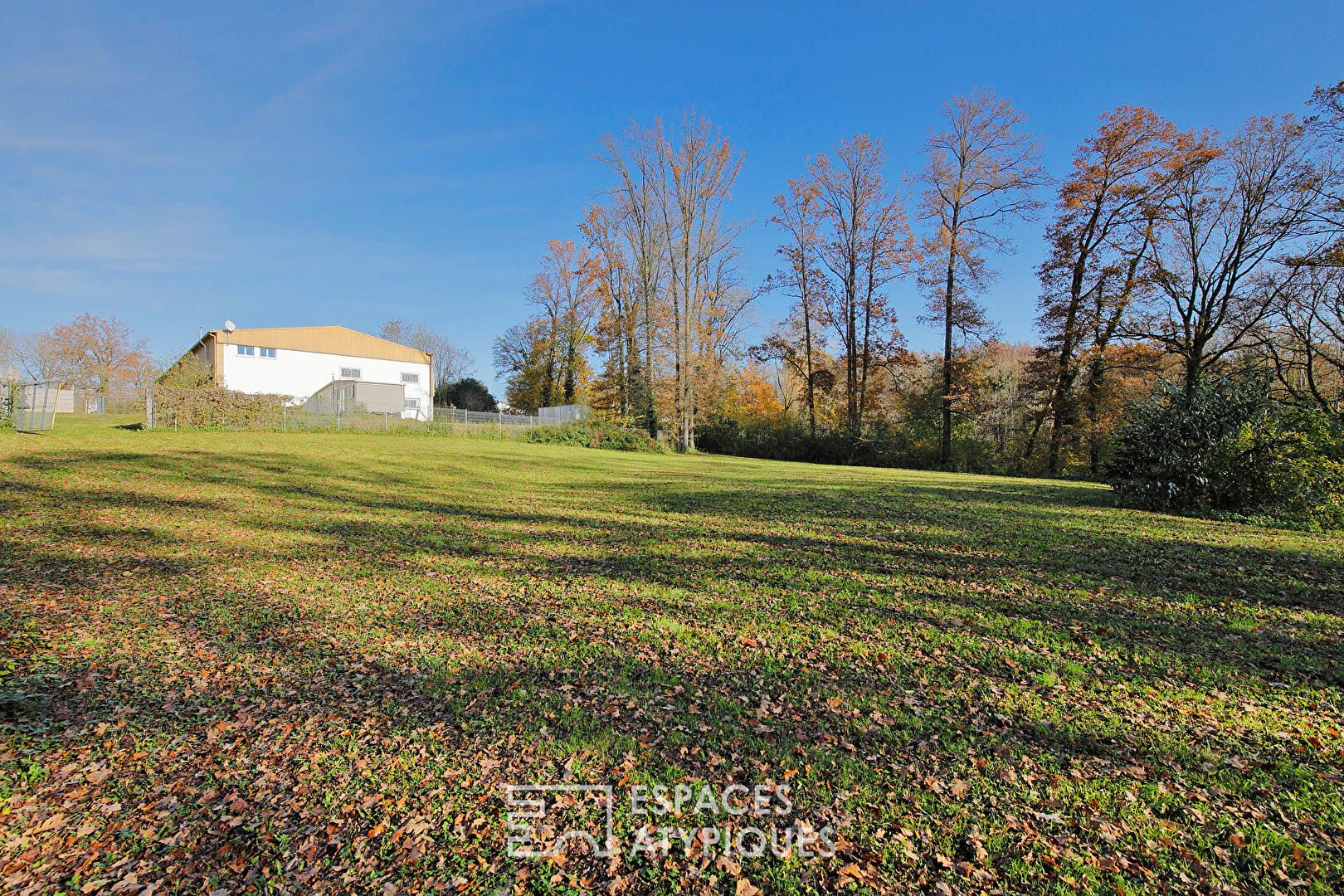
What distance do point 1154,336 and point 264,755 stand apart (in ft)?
89.7

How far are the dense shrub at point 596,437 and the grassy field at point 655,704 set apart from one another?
66.6ft

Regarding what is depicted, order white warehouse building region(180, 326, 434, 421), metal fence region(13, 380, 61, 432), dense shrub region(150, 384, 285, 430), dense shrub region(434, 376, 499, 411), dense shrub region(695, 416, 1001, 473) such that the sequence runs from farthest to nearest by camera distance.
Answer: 1. dense shrub region(434, 376, 499, 411)
2. white warehouse building region(180, 326, 434, 421)
3. dense shrub region(695, 416, 1001, 473)
4. dense shrub region(150, 384, 285, 430)
5. metal fence region(13, 380, 61, 432)

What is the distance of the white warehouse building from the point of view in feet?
117

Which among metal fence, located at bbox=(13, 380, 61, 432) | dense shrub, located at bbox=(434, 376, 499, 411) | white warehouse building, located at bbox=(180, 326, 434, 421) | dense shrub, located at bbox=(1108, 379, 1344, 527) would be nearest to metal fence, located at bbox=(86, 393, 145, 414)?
white warehouse building, located at bbox=(180, 326, 434, 421)

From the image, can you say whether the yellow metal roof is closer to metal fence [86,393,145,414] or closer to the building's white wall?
the building's white wall

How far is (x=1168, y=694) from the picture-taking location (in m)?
3.46

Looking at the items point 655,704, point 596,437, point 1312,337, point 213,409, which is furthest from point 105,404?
point 1312,337

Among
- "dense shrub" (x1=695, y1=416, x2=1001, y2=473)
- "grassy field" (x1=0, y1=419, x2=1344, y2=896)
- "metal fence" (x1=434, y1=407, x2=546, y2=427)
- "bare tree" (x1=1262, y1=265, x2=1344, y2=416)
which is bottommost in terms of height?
"grassy field" (x1=0, y1=419, x2=1344, y2=896)

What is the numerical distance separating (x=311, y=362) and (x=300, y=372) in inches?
38.7

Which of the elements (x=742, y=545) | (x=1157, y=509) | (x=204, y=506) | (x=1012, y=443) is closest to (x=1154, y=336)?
(x=1012, y=443)

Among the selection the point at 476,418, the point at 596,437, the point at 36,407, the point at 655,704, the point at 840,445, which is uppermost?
the point at 476,418

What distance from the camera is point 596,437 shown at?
91.9 feet

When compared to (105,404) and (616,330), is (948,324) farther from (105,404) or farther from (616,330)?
(105,404)

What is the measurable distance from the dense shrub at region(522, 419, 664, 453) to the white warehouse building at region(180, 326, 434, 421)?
8284 mm
